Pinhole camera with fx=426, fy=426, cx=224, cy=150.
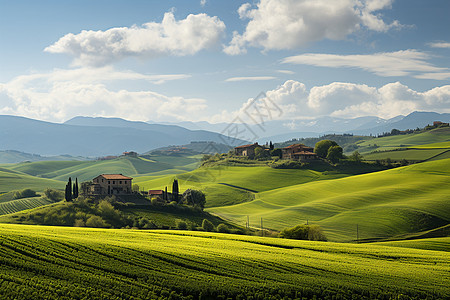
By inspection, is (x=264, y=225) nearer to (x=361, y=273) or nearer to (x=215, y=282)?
(x=361, y=273)

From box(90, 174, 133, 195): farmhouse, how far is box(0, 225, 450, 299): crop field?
64.5 m

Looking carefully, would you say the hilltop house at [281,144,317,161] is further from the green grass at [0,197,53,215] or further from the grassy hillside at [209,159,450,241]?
the green grass at [0,197,53,215]

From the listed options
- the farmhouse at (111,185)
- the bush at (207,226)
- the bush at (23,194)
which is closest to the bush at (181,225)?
the bush at (207,226)

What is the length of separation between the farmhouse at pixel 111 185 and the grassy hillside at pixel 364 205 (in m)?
23.1

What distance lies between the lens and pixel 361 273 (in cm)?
3816

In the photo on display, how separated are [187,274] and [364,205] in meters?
76.5

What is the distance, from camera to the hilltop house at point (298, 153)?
16800 centimetres

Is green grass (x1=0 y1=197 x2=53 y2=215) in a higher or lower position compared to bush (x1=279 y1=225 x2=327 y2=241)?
higher

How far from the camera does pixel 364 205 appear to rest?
101 m

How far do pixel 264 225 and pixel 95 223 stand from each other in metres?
34.7

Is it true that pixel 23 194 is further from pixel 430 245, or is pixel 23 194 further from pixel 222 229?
pixel 430 245

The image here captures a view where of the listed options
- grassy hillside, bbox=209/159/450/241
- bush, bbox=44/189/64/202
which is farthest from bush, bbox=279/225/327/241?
bush, bbox=44/189/64/202

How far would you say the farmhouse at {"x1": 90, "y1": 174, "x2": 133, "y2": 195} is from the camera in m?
105

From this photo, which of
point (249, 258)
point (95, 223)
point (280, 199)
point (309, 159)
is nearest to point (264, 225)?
point (280, 199)
